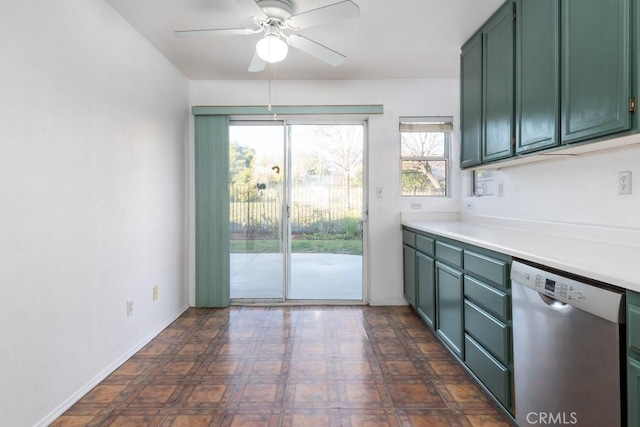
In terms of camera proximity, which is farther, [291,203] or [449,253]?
[291,203]

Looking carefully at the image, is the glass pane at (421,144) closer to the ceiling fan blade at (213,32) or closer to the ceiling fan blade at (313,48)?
the ceiling fan blade at (313,48)

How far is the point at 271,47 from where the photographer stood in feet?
7.16

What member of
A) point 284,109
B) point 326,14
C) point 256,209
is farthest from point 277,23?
point 256,209

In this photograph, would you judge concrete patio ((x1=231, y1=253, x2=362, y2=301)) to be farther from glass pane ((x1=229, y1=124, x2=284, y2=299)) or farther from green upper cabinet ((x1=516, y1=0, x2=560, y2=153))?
green upper cabinet ((x1=516, y1=0, x2=560, y2=153))

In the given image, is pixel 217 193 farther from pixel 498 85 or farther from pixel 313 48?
pixel 498 85

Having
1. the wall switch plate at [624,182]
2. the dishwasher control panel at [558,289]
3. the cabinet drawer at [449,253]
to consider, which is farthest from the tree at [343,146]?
the dishwasher control panel at [558,289]

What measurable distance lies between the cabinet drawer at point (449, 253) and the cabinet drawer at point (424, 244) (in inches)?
5.7

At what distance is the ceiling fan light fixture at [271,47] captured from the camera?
2.17m

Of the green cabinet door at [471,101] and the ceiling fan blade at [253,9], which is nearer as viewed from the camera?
the ceiling fan blade at [253,9]

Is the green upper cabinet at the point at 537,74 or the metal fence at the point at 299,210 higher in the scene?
the green upper cabinet at the point at 537,74

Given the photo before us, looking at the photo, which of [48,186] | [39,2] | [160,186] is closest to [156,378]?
[48,186]

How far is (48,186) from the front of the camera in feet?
5.74

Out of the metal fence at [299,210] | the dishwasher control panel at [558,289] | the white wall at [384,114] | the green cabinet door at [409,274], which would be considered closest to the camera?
the dishwasher control panel at [558,289]

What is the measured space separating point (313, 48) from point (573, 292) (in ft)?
6.67
